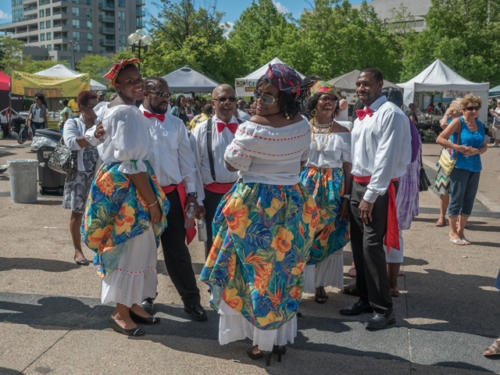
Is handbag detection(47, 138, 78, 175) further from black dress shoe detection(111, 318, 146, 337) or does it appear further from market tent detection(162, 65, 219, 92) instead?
market tent detection(162, 65, 219, 92)

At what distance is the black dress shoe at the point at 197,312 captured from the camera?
13.5 ft

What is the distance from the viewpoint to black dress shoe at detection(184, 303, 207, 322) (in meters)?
4.13

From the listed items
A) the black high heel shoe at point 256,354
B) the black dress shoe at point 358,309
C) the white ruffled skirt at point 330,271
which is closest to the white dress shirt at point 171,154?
the black high heel shoe at point 256,354

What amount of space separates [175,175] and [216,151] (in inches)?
18.5

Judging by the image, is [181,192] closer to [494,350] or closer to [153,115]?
[153,115]

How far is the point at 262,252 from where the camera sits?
329cm

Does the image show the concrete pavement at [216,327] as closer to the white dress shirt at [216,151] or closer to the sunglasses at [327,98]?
the white dress shirt at [216,151]

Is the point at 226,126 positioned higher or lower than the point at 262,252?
higher

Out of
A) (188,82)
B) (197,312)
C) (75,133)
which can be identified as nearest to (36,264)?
(75,133)

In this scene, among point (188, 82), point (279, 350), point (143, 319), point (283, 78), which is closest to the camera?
point (283, 78)

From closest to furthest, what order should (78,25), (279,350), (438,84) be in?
(279,350), (438,84), (78,25)

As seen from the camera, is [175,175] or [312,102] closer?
[175,175]

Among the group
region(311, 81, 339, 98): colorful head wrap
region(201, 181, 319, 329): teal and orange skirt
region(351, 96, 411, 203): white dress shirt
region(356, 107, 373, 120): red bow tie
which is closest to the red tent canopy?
region(311, 81, 339, 98): colorful head wrap

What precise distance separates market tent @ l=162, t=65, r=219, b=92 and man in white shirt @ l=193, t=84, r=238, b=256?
616 inches
